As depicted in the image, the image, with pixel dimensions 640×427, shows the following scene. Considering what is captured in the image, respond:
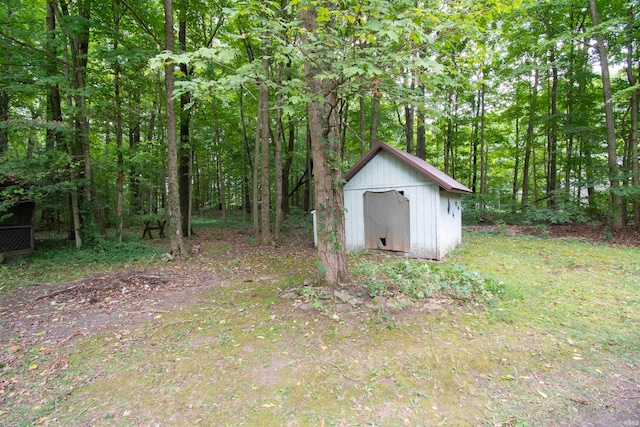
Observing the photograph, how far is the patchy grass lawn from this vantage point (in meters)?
2.35

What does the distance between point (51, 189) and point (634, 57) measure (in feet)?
66.3

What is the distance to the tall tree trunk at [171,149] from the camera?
24.9 feet

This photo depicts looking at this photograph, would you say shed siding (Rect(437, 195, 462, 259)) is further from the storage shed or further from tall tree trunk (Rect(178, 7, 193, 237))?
the storage shed

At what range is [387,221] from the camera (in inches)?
343

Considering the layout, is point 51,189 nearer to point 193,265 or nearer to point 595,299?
point 193,265

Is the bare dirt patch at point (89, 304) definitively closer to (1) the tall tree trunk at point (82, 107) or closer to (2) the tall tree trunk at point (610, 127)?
(1) the tall tree trunk at point (82, 107)

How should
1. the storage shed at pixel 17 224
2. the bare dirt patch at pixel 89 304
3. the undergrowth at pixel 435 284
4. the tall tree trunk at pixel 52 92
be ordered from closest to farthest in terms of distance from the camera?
1. the bare dirt patch at pixel 89 304
2. the undergrowth at pixel 435 284
3. the storage shed at pixel 17 224
4. the tall tree trunk at pixel 52 92

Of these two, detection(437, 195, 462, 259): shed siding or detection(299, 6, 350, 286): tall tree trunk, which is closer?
detection(299, 6, 350, 286): tall tree trunk

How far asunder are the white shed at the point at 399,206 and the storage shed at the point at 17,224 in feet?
28.8

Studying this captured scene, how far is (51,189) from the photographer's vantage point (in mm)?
7453

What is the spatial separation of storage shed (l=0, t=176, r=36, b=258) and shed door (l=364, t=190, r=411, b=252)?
9231mm

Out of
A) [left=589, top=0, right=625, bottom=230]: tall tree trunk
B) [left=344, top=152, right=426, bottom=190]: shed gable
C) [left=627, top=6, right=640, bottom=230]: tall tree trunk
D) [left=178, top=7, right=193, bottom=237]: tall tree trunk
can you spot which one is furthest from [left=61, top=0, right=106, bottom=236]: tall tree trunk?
[left=627, top=6, right=640, bottom=230]: tall tree trunk

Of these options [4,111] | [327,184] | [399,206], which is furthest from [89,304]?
[4,111]

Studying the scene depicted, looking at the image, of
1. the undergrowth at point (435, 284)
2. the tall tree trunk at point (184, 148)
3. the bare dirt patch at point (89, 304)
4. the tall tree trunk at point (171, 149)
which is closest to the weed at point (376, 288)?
the undergrowth at point (435, 284)
